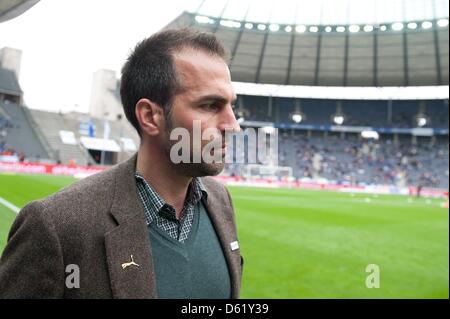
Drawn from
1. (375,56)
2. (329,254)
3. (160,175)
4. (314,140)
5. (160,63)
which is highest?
(375,56)

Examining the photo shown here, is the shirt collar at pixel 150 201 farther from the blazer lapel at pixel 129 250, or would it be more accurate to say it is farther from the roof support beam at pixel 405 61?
the roof support beam at pixel 405 61

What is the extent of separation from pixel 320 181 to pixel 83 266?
134 feet

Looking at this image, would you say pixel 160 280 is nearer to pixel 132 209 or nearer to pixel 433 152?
pixel 132 209

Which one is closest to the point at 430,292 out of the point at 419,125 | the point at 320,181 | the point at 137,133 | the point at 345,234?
the point at 345,234

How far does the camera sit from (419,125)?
4416 cm

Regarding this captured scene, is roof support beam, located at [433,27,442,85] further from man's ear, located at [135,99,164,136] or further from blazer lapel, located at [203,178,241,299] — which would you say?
man's ear, located at [135,99,164,136]

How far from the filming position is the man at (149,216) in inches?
43.6

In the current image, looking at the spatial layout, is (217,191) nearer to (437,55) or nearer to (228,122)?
(228,122)

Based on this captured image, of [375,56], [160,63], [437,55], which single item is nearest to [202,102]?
[160,63]

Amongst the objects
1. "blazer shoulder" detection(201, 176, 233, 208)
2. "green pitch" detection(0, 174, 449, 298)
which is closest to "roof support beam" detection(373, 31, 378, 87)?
"green pitch" detection(0, 174, 449, 298)

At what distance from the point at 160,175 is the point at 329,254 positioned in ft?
20.0

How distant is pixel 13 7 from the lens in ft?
3.80

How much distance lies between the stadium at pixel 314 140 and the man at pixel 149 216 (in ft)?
0.49

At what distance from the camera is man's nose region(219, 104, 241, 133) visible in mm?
1278
